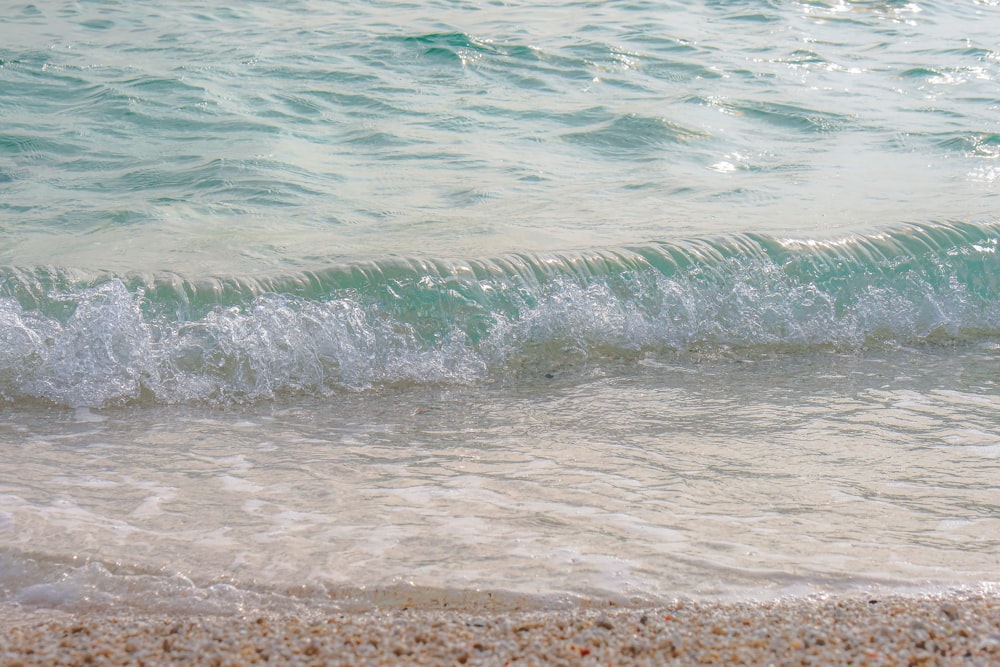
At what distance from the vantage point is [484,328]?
4.91 meters

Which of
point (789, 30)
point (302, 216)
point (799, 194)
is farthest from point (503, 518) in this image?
point (789, 30)

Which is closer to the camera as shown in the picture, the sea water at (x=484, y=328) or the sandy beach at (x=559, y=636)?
the sandy beach at (x=559, y=636)

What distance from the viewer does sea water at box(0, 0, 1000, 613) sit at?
263 cm

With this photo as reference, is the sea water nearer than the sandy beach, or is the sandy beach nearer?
the sandy beach

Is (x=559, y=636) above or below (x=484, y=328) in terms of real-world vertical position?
above

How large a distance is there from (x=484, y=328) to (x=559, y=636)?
9.41 ft

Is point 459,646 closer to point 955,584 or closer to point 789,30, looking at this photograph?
point 955,584

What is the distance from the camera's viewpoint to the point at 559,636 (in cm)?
212

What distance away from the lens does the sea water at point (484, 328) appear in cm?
263

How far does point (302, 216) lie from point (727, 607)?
450cm

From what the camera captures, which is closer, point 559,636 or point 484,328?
point 559,636

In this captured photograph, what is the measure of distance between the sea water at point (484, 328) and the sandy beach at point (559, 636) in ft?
0.36

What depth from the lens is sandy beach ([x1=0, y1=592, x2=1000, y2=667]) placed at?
6.57 ft

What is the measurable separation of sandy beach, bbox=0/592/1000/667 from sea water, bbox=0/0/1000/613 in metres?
0.11
